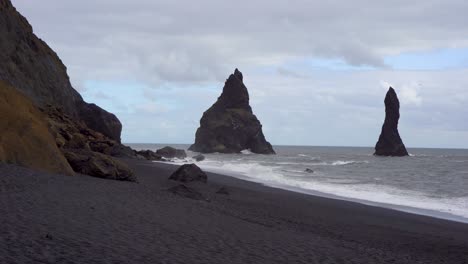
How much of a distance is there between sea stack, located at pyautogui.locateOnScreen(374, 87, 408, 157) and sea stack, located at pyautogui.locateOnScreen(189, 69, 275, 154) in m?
25.3

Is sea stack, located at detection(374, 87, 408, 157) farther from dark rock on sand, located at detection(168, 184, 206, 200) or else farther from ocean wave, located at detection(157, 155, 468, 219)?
dark rock on sand, located at detection(168, 184, 206, 200)

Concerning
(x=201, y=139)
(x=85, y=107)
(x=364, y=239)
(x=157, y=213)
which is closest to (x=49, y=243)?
(x=157, y=213)

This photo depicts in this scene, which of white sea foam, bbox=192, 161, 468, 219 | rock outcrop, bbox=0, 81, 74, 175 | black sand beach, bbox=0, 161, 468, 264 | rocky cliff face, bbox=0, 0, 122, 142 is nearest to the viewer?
black sand beach, bbox=0, 161, 468, 264

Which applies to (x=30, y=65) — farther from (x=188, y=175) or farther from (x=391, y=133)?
(x=391, y=133)

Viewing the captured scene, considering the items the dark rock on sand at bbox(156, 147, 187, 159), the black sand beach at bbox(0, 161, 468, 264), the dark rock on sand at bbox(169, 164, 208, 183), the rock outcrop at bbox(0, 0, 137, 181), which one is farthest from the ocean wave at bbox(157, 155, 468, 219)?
the dark rock on sand at bbox(156, 147, 187, 159)

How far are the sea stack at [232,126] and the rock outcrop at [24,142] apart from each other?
314ft

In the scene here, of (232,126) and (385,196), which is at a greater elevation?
(232,126)

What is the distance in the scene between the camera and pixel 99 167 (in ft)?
66.0

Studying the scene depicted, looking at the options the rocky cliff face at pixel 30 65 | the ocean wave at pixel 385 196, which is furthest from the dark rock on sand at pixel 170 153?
the ocean wave at pixel 385 196

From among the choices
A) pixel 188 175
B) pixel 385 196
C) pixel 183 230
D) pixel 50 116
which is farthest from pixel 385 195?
pixel 50 116

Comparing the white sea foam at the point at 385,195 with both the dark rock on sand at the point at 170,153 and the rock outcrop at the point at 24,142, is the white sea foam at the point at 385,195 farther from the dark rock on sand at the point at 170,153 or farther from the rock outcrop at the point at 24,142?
the dark rock on sand at the point at 170,153

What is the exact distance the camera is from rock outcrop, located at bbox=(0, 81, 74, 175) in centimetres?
1722

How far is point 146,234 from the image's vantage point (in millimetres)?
10039

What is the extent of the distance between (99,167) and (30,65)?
2126 cm
